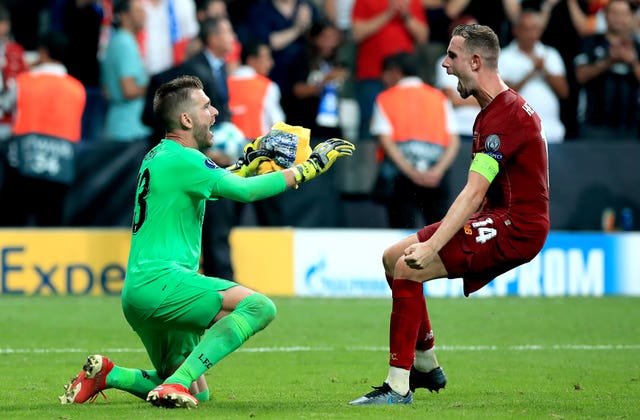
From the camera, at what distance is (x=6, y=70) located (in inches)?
589

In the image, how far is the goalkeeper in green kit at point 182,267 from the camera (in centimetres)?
690

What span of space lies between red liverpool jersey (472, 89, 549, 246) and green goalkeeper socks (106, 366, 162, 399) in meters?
2.17

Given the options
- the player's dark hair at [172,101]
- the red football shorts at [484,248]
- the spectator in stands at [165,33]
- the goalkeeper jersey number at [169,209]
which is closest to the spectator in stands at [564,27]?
the spectator in stands at [165,33]

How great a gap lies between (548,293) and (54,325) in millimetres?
5582

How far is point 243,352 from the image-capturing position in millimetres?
10062

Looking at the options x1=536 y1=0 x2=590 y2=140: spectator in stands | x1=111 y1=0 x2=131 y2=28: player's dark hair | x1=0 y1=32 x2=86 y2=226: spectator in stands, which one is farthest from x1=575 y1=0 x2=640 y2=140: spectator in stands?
x1=0 y1=32 x2=86 y2=226: spectator in stands

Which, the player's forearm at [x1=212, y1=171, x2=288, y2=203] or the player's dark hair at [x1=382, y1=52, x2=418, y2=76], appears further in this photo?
the player's dark hair at [x1=382, y1=52, x2=418, y2=76]

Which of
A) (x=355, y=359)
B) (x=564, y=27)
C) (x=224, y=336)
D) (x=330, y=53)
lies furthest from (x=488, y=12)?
(x=224, y=336)

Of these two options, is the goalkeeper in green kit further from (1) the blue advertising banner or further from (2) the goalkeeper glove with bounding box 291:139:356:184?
(1) the blue advertising banner

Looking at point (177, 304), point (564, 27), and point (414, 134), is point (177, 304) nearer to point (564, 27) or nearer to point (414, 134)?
point (414, 134)

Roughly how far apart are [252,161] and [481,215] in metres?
1.33

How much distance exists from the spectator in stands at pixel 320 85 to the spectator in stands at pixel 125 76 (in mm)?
1919

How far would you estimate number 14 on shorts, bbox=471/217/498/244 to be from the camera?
7.19 meters

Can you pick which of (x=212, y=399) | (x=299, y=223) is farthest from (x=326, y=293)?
(x=212, y=399)
